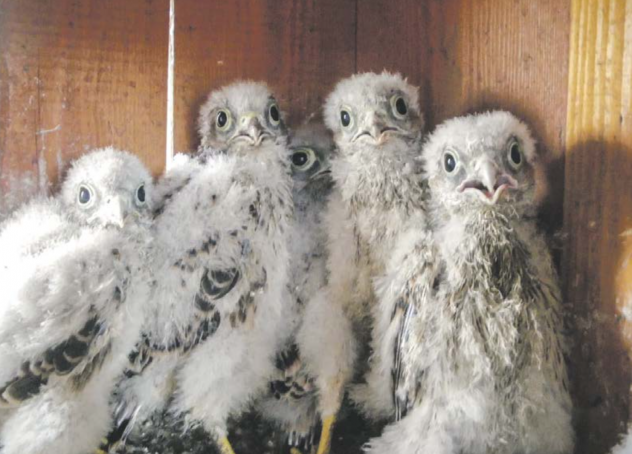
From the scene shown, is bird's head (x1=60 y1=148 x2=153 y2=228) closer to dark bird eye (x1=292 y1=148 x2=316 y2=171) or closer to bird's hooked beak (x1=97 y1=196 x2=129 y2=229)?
bird's hooked beak (x1=97 y1=196 x2=129 y2=229)

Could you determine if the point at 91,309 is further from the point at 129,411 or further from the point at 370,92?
the point at 370,92

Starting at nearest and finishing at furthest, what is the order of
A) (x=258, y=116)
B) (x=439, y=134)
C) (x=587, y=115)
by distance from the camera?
(x=587, y=115) < (x=439, y=134) < (x=258, y=116)

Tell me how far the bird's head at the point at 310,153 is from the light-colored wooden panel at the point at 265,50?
0.05 m

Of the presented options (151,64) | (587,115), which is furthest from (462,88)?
(151,64)

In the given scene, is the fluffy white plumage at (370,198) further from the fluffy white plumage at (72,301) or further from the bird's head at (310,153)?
the fluffy white plumage at (72,301)

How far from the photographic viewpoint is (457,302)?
1771 millimetres

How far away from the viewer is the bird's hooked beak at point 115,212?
1.86 meters

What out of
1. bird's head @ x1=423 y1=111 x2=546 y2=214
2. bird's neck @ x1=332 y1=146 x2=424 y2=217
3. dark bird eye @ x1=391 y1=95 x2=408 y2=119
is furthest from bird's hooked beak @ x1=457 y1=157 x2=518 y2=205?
dark bird eye @ x1=391 y1=95 x2=408 y2=119

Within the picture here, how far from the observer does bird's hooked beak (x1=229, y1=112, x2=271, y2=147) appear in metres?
2.10

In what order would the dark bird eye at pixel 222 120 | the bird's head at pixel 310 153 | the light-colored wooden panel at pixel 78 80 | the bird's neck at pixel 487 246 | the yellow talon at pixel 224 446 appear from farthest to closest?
the bird's head at pixel 310 153 < the dark bird eye at pixel 222 120 < the yellow talon at pixel 224 446 < the light-colored wooden panel at pixel 78 80 < the bird's neck at pixel 487 246

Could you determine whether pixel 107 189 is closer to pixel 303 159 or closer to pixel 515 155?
pixel 303 159

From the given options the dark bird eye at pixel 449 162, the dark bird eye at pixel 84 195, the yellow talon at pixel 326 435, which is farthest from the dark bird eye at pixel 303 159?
the yellow talon at pixel 326 435

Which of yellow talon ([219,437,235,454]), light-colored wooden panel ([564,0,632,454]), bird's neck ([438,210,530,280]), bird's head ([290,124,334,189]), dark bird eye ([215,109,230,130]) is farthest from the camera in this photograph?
bird's head ([290,124,334,189])

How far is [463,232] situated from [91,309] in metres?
0.90
